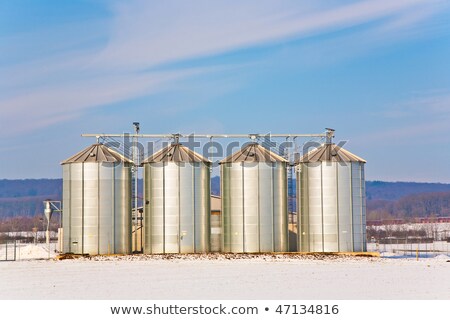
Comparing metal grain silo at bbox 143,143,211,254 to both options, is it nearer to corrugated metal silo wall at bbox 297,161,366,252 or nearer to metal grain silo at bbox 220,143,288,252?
metal grain silo at bbox 220,143,288,252

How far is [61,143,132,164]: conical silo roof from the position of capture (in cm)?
5422

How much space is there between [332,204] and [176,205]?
12.0 metres

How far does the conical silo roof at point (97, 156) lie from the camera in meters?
54.2

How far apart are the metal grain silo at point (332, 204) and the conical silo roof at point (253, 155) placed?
113 inches

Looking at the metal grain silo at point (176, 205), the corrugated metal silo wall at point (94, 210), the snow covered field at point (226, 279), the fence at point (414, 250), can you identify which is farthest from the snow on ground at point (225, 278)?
the fence at point (414, 250)

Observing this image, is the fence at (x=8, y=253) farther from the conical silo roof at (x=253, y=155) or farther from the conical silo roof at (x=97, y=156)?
the conical silo roof at (x=253, y=155)

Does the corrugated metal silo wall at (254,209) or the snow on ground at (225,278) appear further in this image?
the corrugated metal silo wall at (254,209)

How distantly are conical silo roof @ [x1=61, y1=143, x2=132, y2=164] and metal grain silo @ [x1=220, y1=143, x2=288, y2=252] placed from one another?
8616 millimetres

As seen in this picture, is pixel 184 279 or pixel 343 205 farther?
Answer: pixel 343 205

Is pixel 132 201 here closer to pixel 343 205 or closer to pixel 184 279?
pixel 343 205
